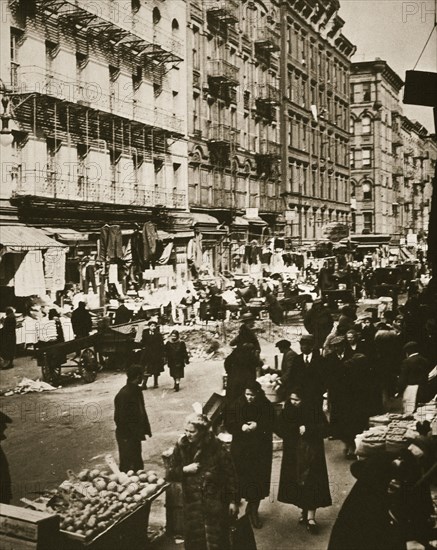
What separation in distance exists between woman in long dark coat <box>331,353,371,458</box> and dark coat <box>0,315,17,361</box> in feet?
17.4

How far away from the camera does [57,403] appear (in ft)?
33.9

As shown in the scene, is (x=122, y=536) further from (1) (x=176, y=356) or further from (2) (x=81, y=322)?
(2) (x=81, y=322)

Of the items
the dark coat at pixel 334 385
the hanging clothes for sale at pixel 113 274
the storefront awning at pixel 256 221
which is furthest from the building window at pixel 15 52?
the dark coat at pixel 334 385

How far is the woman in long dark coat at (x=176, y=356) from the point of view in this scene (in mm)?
11102

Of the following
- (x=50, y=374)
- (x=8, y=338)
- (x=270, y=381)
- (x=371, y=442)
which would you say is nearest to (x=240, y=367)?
(x=270, y=381)

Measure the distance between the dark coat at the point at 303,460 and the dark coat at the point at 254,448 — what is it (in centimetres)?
19

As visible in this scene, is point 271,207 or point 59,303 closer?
point 59,303

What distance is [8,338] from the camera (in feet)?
35.2

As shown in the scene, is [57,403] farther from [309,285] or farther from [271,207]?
[271,207]

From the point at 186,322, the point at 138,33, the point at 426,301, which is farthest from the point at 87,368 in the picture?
the point at 138,33

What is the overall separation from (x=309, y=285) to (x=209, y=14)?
8.20 meters

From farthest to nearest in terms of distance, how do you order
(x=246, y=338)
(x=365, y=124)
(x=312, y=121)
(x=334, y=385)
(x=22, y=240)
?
(x=365, y=124) < (x=312, y=121) < (x=22, y=240) < (x=246, y=338) < (x=334, y=385)

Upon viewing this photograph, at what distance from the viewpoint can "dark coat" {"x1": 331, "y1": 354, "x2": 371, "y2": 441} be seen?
938 cm

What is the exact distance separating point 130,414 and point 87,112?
37.6ft
